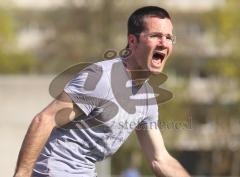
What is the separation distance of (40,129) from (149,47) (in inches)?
43.0

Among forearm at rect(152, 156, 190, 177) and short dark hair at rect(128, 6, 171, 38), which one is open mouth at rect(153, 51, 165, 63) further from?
forearm at rect(152, 156, 190, 177)

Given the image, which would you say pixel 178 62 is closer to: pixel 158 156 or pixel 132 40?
pixel 158 156

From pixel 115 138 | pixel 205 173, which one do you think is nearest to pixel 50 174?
pixel 115 138

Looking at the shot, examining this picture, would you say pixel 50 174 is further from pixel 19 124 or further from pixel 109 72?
pixel 19 124

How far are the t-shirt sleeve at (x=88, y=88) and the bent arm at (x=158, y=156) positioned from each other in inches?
32.6

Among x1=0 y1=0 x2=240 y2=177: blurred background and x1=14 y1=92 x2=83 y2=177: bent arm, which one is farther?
x1=0 y1=0 x2=240 y2=177: blurred background

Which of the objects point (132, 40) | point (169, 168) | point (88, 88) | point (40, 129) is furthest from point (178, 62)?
point (40, 129)

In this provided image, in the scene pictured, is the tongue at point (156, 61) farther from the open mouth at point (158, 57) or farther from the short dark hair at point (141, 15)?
the short dark hair at point (141, 15)

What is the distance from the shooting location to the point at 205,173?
42.9 metres

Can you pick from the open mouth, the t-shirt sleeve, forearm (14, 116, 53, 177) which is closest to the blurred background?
the open mouth

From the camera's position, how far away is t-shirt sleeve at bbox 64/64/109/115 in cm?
590

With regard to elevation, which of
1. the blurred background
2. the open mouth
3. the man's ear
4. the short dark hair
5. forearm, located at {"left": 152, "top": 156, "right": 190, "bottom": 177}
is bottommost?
the blurred background

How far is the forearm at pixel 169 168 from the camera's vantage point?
6762 mm

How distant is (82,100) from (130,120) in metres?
0.62
